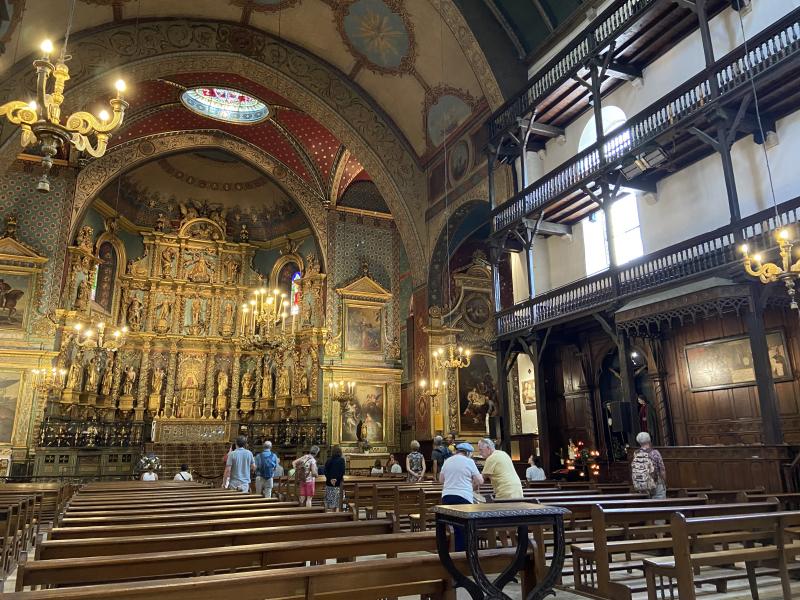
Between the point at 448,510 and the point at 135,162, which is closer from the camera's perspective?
the point at 448,510

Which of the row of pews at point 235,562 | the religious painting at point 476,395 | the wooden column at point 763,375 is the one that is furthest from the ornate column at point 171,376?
the wooden column at point 763,375

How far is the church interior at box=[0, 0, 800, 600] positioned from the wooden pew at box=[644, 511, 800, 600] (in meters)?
0.02

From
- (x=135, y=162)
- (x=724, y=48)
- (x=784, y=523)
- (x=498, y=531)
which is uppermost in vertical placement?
(x=135, y=162)

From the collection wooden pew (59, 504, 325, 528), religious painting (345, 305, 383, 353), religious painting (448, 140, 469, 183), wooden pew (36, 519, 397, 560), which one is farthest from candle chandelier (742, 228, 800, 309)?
religious painting (345, 305, 383, 353)

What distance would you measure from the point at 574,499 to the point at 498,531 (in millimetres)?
939

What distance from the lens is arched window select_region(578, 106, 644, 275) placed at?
1259 cm

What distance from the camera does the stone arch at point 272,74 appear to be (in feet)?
52.2

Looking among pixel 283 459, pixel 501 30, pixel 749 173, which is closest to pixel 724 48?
pixel 749 173

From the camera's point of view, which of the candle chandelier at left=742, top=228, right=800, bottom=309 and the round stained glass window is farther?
the round stained glass window

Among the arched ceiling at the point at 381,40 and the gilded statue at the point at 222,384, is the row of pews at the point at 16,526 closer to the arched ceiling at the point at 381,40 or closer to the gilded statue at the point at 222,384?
the arched ceiling at the point at 381,40

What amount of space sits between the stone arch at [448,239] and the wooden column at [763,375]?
9.73 metres

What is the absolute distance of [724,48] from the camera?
1032 centimetres

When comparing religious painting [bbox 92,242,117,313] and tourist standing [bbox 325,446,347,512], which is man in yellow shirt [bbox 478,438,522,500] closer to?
tourist standing [bbox 325,446,347,512]

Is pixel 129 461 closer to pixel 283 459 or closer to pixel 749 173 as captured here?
pixel 283 459
